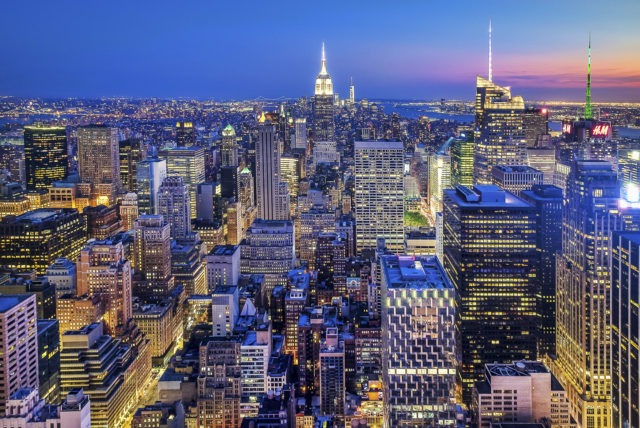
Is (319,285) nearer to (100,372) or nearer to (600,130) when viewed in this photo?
(100,372)

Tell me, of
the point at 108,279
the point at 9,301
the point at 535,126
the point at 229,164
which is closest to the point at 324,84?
the point at 229,164

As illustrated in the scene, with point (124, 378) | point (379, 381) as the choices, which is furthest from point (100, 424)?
point (379, 381)

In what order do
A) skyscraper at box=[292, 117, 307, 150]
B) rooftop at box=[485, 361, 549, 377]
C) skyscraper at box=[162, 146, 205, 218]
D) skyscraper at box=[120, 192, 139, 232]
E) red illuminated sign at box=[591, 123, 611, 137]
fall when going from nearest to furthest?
rooftop at box=[485, 361, 549, 377]
red illuminated sign at box=[591, 123, 611, 137]
skyscraper at box=[120, 192, 139, 232]
skyscraper at box=[162, 146, 205, 218]
skyscraper at box=[292, 117, 307, 150]

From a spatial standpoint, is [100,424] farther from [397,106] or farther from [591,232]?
[397,106]

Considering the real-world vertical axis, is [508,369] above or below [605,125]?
below

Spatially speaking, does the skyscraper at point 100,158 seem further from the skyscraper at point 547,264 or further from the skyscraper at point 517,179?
the skyscraper at point 547,264

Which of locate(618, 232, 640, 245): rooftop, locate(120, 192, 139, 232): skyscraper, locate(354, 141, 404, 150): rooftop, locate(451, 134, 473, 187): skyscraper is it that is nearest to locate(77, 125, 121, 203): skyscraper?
locate(120, 192, 139, 232): skyscraper

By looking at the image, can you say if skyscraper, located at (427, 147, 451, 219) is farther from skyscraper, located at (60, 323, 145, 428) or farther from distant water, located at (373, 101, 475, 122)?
skyscraper, located at (60, 323, 145, 428)

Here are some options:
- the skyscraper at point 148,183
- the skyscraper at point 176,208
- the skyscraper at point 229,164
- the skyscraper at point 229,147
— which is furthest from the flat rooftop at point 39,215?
the skyscraper at point 229,147
